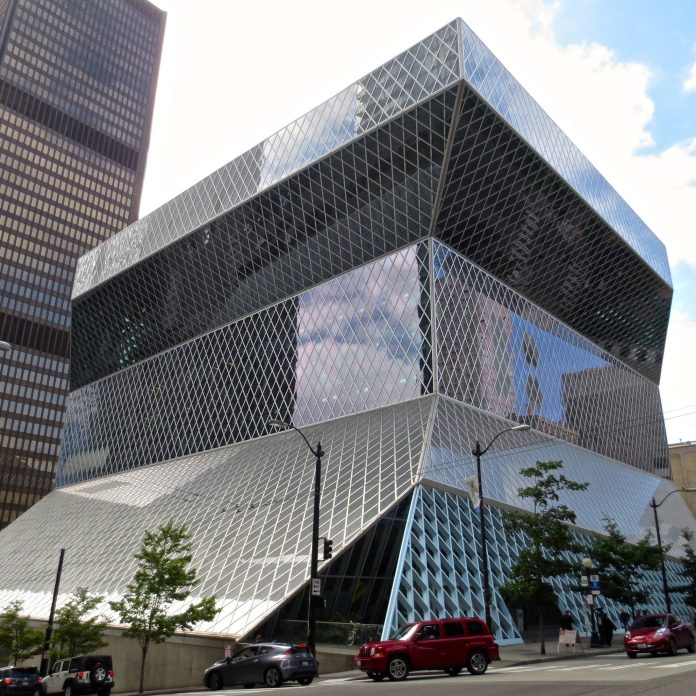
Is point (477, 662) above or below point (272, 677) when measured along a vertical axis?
above

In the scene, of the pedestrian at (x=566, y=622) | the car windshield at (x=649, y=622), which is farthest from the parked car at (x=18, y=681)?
the car windshield at (x=649, y=622)

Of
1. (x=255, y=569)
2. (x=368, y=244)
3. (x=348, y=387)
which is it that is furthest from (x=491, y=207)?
(x=255, y=569)

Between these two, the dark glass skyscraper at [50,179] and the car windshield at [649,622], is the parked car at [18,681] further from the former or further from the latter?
the dark glass skyscraper at [50,179]

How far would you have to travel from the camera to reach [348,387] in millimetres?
45625

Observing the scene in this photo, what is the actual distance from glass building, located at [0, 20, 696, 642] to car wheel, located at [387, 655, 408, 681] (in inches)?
202

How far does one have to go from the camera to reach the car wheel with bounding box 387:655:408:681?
58.2 feet

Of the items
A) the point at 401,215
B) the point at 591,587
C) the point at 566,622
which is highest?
the point at 401,215

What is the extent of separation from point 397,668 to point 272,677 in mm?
3500

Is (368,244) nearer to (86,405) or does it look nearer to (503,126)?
(503,126)

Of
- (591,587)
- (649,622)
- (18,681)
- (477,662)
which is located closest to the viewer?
(477,662)

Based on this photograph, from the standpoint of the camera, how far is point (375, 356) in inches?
1756

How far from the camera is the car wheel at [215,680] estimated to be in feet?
64.5

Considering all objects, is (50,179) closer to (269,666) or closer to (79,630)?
→ (79,630)

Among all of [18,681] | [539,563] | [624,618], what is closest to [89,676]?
[18,681]
